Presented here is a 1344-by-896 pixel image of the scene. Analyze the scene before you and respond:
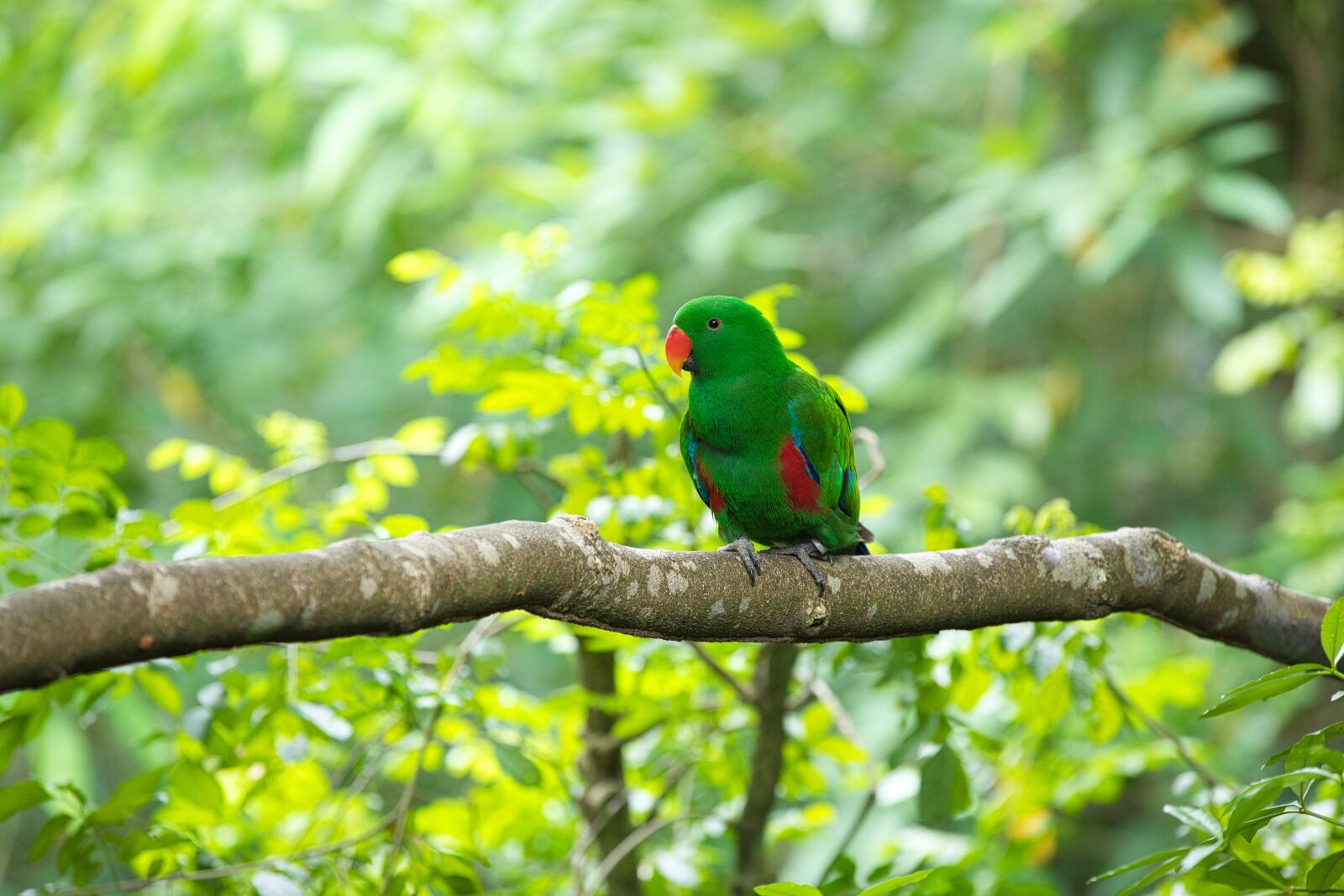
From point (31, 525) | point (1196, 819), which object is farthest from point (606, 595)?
point (31, 525)

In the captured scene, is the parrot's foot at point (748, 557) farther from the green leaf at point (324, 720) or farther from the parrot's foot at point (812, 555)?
the green leaf at point (324, 720)

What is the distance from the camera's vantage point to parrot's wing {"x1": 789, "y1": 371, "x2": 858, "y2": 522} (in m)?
2.38

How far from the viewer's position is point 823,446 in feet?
7.83

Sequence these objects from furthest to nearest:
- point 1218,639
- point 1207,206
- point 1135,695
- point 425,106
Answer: point 1207,206 < point 425,106 < point 1135,695 < point 1218,639

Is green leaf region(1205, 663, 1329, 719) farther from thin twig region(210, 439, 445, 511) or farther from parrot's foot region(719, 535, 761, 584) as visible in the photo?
thin twig region(210, 439, 445, 511)

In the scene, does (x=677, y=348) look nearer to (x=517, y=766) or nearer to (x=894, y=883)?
(x=517, y=766)

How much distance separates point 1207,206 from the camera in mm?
6055

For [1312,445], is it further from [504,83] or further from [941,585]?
[941,585]

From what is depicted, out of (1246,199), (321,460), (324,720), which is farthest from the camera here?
(1246,199)

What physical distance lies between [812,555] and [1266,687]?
91cm

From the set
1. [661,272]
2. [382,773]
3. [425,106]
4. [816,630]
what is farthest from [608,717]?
[661,272]

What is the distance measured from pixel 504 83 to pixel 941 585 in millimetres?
5089

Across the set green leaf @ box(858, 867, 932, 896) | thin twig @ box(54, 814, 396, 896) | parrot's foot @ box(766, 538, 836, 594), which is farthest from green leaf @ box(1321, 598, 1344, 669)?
thin twig @ box(54, 814, 396, 896)

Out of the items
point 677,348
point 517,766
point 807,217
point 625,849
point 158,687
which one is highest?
point 807,217
